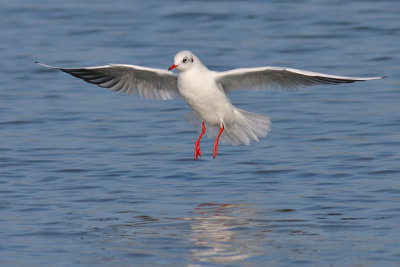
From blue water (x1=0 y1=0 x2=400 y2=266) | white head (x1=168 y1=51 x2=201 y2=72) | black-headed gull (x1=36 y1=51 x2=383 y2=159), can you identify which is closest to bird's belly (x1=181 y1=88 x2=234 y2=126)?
black-headed gull (x1=36 y1=51 x2=383 y2=159)

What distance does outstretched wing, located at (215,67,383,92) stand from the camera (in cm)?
1049

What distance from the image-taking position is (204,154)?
12648 mm

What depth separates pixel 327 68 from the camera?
16.6m

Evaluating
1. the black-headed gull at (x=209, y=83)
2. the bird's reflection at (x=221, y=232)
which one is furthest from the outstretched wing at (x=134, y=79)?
the bird's reflection at (x=221, y=232)

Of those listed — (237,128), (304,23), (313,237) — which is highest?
(304,23)

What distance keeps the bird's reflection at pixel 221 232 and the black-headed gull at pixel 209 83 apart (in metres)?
1.31

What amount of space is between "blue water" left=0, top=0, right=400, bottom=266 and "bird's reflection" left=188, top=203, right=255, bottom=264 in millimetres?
21

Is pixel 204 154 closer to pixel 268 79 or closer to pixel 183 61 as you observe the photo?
pixel 268 79

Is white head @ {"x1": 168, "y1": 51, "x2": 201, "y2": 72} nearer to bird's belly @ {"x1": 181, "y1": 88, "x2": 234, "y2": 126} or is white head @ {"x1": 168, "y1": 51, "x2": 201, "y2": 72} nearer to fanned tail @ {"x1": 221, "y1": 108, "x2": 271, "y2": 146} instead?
bird's belly @ {"x1": 181, "y1": 88, "x2": 234, "y2": 126}

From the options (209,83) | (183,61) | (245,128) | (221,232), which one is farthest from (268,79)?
(221,232)

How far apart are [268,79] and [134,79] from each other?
5.69ft

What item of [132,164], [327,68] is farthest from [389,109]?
[132,164]

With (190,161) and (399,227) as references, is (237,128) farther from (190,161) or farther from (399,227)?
(399,227)

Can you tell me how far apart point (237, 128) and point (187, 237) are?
2.93 m
